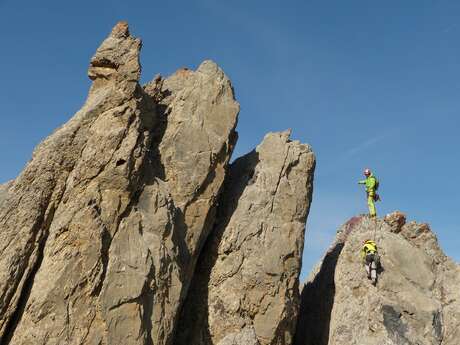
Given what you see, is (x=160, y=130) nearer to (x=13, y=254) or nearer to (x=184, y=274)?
(x=184, y=274)

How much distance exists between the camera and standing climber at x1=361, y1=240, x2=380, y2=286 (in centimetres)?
3175

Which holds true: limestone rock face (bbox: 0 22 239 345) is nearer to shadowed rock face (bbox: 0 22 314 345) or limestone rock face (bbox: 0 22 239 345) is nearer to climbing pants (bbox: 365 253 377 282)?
shadowed rock face (bbox: 0 22 314 345)

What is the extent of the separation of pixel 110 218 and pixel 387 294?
1825 cm

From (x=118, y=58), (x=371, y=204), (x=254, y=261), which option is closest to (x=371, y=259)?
(x=371, y=204)

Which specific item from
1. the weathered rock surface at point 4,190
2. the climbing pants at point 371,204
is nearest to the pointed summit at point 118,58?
the weathered rock surface at point 4,190

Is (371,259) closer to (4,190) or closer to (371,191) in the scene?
(371,191)

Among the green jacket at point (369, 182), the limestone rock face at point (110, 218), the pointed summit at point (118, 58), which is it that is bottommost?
the limestone rock face at point (110, 218)

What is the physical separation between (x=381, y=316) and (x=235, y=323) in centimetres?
940

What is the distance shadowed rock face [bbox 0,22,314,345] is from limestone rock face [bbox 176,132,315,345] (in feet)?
0.19

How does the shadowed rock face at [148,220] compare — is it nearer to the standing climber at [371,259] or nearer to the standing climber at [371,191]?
the standing climber at [371,259]

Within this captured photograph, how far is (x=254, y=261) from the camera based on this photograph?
27.7 metres

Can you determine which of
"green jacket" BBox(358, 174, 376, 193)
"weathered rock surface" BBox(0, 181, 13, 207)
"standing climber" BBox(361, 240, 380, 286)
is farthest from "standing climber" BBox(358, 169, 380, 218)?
"weathered rock surface" BBox(0, 181, 13, 207)

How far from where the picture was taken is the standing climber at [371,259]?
3175cm

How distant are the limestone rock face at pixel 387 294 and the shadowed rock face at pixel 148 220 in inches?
184
